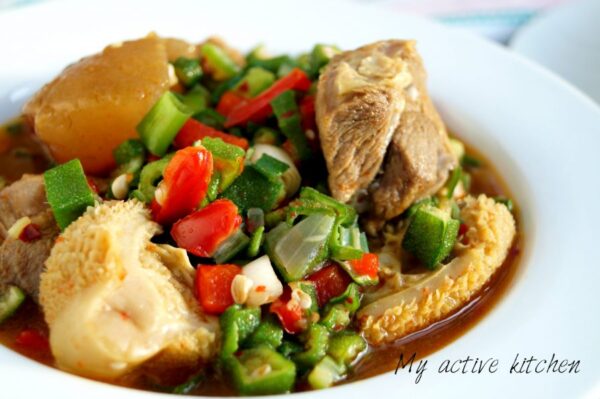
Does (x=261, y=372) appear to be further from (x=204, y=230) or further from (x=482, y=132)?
(x=482, y=132)

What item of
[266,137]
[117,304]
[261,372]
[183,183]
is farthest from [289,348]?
[266,137]

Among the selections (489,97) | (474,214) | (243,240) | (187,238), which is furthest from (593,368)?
(489,97)

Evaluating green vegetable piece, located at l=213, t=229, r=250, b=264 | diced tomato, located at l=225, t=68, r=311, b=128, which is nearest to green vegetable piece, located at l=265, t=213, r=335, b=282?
green vegetable piece, located at l=213, t=229, r=250, b=264

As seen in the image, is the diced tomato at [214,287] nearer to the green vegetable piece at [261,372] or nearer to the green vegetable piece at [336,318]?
the green vegetable piece at [261,372]

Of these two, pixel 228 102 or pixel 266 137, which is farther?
pixel 228 102

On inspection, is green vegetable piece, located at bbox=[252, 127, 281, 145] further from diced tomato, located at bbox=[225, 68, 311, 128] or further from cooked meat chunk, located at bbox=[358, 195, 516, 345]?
cooked meat chunk, located at bbox=[358, 195, 516, 345]

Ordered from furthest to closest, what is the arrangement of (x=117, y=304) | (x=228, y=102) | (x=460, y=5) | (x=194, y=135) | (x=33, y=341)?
(x=460, y=5) → (x=228, y=102) → (x=194, y=135) → (x=33, y=341) → (x=117, y=304)

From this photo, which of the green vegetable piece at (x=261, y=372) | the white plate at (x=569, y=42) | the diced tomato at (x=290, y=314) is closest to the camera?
the green vegetable piece at (x=261, y=372)

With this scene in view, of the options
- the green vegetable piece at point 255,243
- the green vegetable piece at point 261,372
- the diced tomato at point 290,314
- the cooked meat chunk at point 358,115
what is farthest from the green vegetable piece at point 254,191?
the green vegetable piece at point 261,372

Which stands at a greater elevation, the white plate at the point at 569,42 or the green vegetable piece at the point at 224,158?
the white plate at the point at 569,42
